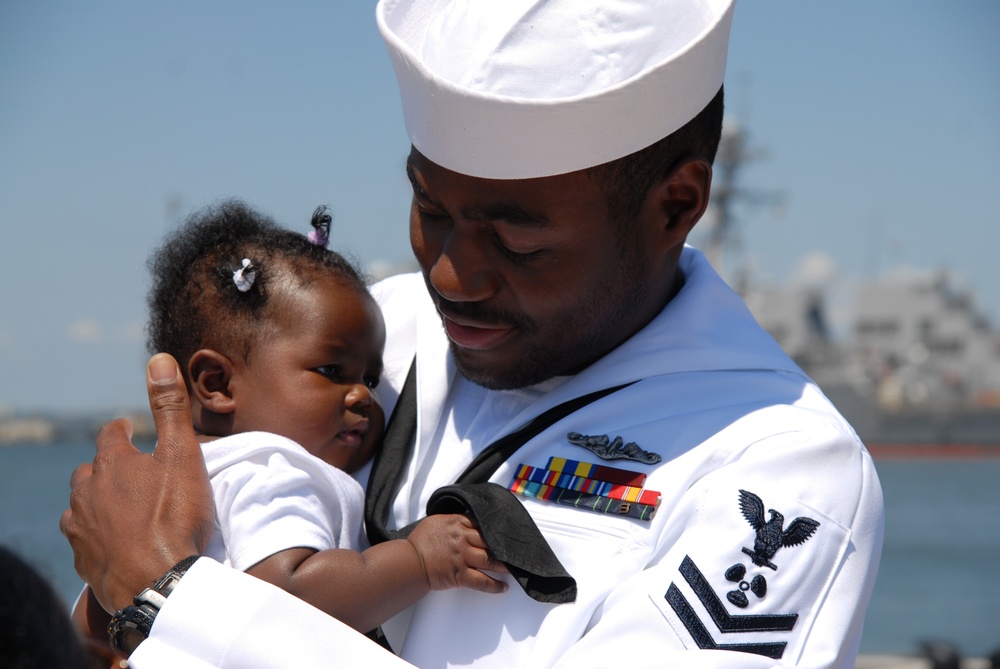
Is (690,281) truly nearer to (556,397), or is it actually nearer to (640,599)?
(556,397)

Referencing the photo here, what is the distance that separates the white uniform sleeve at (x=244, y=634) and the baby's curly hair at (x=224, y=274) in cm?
70

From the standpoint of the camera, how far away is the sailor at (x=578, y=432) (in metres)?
2.01

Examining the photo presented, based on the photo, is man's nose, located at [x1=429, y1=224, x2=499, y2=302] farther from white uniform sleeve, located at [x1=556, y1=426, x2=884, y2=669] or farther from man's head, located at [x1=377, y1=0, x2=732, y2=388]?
white uniform sleeve, located at [x1=556, y1=426, x2=884, y2=669]

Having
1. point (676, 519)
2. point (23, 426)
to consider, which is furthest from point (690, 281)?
point (23, 426)

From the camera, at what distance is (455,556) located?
7.27ft

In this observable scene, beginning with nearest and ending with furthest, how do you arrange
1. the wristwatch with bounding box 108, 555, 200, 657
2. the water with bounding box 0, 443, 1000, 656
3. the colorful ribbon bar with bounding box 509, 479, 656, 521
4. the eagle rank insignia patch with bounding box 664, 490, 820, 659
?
the eagle rank insignia patch with bounding box 664, 490, 820, 659, the wristwatch with bounding box 108, 555, 200, 657, the colorful ribbon bar with bounding box 509, 479, 656, 521, the water with bounding box 0, 443, 1000, 656

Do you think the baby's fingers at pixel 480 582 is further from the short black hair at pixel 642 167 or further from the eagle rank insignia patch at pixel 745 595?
the short black hair at pixel 642 167

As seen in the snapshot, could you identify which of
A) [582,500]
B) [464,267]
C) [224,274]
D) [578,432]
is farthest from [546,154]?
[224,274]

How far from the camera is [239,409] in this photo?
260 centimetres

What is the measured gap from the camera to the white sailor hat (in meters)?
2.19

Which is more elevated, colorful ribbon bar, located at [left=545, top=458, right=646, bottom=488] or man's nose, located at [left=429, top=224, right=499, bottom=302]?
man's nose, located at [left=429, top=224, right=499, bottom=302]

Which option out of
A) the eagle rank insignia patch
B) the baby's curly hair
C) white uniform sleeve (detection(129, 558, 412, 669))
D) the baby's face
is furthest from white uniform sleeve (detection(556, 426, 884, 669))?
the baby's curly hair

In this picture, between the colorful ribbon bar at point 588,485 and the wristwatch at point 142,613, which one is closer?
the wristwatch at point 142,613

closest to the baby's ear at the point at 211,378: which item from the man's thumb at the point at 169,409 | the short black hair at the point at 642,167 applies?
the man's thumb at the point at 169,409
